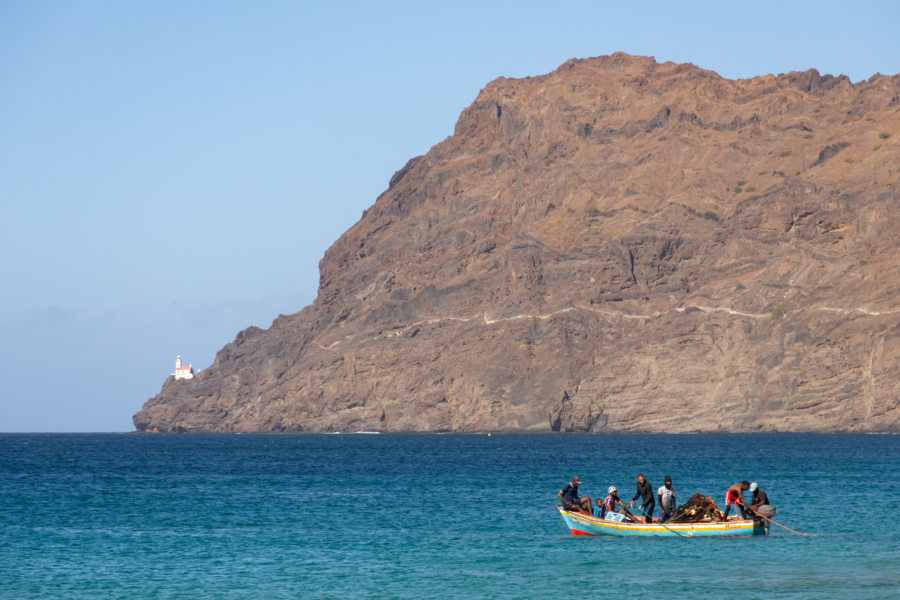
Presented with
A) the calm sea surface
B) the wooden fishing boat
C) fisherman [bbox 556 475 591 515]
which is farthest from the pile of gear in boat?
the calm sea surface

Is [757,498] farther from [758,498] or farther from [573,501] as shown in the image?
[573,501]

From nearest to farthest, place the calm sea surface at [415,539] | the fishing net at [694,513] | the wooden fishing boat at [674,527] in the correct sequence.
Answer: the calm sea surface at [415,539], the wooden fishing boat at [674,527], the fishing net at [694,513]

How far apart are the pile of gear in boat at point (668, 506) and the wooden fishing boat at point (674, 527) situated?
0.25 meters

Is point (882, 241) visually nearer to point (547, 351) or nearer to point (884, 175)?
point (884, 175)

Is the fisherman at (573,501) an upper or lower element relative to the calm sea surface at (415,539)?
upper

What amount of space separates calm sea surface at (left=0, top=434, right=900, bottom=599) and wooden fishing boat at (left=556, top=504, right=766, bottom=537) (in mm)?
394

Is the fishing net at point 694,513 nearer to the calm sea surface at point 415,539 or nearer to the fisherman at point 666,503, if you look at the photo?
the fisherman at point 666,503

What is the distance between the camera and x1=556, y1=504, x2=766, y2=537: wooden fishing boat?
4303 cm

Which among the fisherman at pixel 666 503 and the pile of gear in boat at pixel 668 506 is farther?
the fisherman at pixel 666 503

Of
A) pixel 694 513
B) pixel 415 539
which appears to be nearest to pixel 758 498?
pixel 694 513

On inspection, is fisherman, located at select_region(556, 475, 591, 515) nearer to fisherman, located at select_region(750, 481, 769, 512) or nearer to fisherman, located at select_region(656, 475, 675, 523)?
fisherman, located at select_region(656, 475, 675, 523)

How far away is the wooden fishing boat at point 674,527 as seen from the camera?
4303 cm

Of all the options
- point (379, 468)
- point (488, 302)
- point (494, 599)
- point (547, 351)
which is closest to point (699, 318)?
point (547, 351)

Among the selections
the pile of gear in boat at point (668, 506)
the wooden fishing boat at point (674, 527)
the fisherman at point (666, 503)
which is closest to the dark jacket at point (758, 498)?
the pile of gear in boat at point (668, 506)
